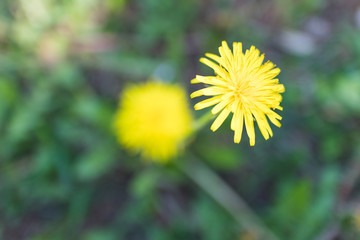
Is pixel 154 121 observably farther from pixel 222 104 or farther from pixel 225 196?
pixel 222 104

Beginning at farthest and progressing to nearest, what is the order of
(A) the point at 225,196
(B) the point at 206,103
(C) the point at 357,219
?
(A) the point at 225,196 → (C) the point at 357,219 → (B) the point at 206,103

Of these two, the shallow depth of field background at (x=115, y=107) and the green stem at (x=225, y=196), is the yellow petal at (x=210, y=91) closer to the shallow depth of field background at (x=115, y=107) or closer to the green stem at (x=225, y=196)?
the shallow depth of field background at (x=115, y=107)

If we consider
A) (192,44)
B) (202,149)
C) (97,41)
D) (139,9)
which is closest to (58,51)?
(97,41)

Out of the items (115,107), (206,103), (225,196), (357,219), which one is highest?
(115,107)

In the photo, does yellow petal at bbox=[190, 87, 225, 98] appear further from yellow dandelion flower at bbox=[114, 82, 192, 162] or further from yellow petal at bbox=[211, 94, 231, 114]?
yellow dandelion flower at bbox=[114, 82, 192, 162]

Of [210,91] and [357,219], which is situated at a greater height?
[357,219]

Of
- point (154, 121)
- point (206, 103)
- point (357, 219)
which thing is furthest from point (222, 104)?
point (357, 219)
